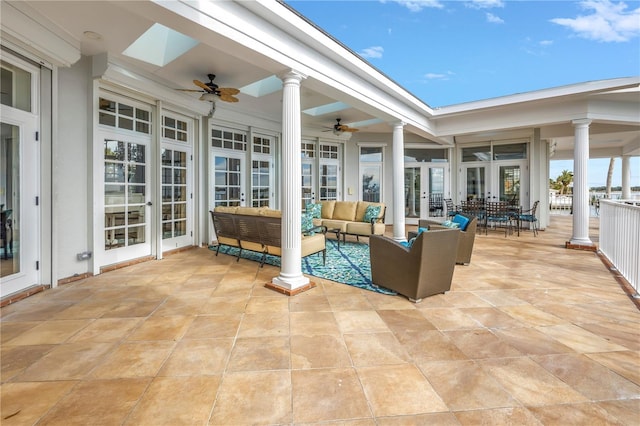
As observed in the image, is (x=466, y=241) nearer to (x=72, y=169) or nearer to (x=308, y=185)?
(x=308, y=185)

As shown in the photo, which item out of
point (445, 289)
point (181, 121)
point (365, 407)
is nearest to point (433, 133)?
point (445, 289)

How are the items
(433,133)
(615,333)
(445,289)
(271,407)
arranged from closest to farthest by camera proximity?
(271,407) → (615,333) → (445,289) → (433,133)

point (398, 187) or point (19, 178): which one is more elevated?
point (398, 187)

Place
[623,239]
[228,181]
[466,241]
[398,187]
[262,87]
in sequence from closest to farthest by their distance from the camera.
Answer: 1. [623,239]
2. [466,241]
3. [262,87]
4. [398,187]
5. [228,181]

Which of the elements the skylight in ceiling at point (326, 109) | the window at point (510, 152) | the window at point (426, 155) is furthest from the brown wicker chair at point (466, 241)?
the window at point (510, 152)

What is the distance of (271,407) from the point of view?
5.13ft

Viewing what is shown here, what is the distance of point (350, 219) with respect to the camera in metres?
6.79

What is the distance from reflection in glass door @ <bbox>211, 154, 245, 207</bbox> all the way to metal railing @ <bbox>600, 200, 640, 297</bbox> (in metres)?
6.64

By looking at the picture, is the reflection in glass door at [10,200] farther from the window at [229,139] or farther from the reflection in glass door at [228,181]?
the window at [229,139]

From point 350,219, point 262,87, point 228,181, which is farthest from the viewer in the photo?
point 350,219

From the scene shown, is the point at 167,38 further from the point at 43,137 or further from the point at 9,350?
the point at 9,350

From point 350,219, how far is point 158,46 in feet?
15.7

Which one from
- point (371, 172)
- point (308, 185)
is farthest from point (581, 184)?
point (308, 185)

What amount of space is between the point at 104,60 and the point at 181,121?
181 cm
